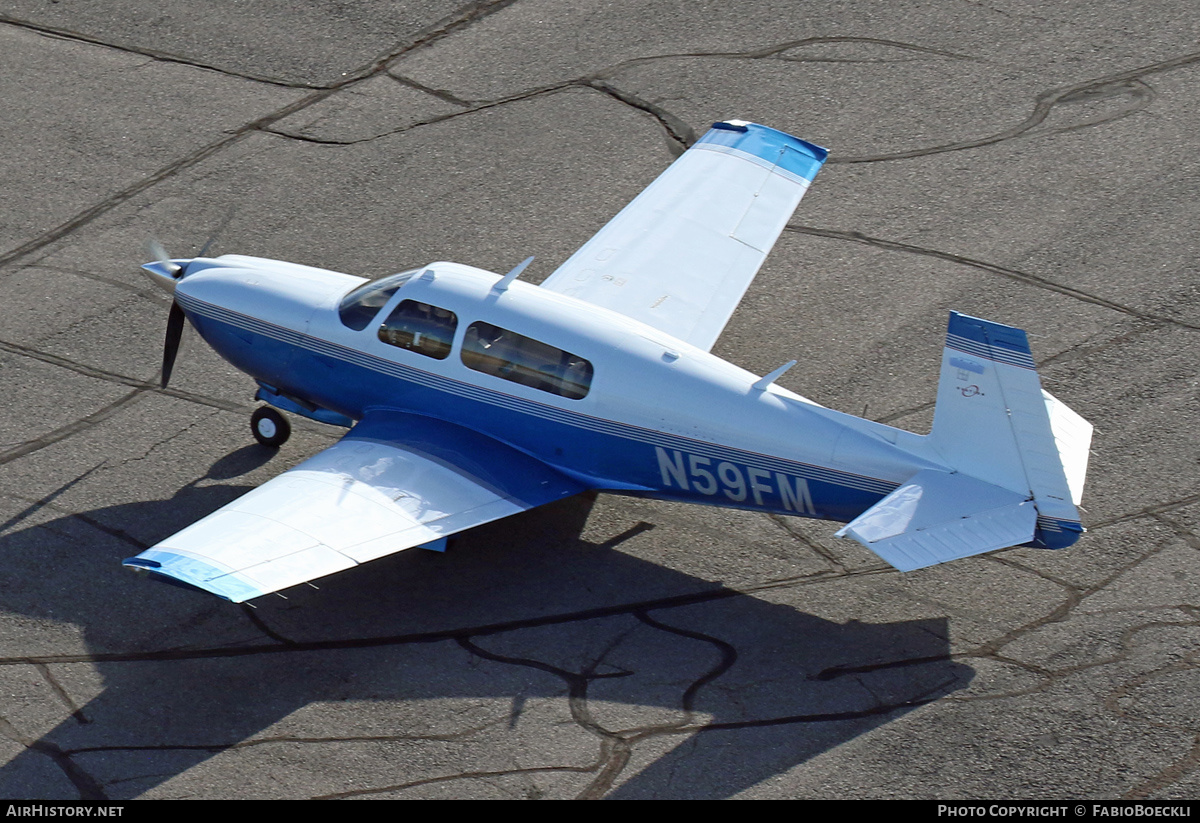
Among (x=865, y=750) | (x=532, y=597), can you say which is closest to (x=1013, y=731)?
(x=865, y=750)

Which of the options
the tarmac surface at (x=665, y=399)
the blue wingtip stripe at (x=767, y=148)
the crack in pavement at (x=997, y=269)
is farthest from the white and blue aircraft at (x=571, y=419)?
the crack in pavement at (x=997, y=269)

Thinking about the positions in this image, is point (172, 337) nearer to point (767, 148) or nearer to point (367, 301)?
point (367, 301)

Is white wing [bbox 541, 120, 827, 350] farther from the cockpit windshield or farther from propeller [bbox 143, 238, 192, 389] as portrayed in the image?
propeller [bbox 143, 238, 192, 389]

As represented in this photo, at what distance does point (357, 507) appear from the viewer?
33.4ft

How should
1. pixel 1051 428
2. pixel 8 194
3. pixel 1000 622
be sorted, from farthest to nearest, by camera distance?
pixel 8 194
pixel 1000 622
pixel 1051 428

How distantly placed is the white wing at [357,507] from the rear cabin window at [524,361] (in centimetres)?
68

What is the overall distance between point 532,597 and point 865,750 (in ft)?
10.1

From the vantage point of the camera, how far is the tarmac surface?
9.26 meters

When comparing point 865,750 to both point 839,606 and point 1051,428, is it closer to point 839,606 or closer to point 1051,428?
point 839,606

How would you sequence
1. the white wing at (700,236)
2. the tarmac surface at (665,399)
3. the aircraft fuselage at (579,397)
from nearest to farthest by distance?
1. the tarmac surface at (665,399)
2. the aircraft fuselage at (579,397)
3. the white wing at (700,236)

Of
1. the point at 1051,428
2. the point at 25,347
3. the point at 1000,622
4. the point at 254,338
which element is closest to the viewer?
the point at 1051,428

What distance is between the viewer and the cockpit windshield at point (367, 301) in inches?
453

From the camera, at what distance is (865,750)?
904 centimetres

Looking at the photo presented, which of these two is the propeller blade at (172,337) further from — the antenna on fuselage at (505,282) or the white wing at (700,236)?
the white wing at (700,236)
